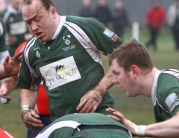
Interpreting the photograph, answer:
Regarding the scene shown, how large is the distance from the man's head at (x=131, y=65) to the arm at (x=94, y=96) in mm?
683

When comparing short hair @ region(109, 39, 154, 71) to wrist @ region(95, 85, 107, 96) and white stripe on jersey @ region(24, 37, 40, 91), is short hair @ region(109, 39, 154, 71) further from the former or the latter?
white stripe on jersey @ region(24, 37, 40, 91)

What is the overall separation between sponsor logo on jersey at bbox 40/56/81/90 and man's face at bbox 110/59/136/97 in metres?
0.94

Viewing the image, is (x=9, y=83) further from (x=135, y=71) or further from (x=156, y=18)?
(x=156, y=18)

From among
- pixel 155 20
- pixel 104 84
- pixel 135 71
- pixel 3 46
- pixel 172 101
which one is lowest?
pixel 155 20

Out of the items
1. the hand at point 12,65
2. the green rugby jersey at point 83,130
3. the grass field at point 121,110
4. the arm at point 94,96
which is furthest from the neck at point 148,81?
the grass field at point 121,110

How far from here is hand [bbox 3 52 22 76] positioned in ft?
24.3

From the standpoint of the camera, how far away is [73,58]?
6.92 m

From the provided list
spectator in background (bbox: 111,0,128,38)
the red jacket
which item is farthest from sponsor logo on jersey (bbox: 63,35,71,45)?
spectator in background (bbox: 111,0,128,38)

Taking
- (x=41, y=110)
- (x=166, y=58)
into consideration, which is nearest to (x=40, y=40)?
(x=41, y=110)

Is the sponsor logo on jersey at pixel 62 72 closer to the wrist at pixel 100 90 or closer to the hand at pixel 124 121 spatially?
the wrist at pixel 100 90

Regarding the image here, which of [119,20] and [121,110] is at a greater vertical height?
[121,110]

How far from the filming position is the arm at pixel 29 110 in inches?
271

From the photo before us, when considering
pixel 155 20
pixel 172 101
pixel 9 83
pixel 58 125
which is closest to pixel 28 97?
pixel 9 83

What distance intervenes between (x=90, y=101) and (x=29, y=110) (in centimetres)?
77
